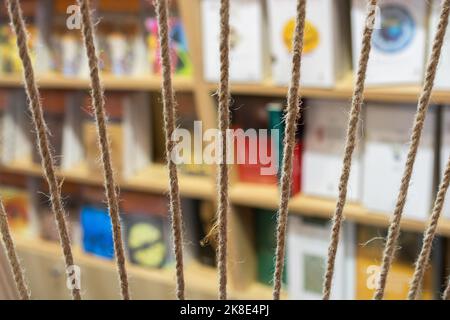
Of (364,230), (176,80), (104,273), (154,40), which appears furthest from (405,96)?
(104,273)

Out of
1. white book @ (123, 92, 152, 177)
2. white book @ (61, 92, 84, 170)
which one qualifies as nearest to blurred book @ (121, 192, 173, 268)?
white book @ (123, 92, 152, 177)

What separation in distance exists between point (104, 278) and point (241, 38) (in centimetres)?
101

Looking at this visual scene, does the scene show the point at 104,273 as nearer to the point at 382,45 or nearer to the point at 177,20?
the point at 177,20

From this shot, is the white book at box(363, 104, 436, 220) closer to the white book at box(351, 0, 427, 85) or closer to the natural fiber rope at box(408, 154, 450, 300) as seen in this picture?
the white book at box(351, 0, 427, 85)

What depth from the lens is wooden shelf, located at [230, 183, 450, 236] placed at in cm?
136

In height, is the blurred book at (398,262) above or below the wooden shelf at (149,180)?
below

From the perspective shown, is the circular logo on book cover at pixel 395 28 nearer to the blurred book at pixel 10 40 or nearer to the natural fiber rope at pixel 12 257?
the natural fiber rope at pixel 12 257

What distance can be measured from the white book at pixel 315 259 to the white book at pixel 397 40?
440 mm

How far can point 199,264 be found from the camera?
1903mm

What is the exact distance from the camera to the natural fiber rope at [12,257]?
62cm

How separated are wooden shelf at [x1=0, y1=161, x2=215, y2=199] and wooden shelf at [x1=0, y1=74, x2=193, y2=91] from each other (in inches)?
11.7

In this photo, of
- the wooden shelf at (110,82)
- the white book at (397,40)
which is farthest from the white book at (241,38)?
the white book at (397,40)

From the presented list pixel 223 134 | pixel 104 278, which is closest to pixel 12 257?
pixel 223 134

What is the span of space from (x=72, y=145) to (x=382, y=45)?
1.19 meters
